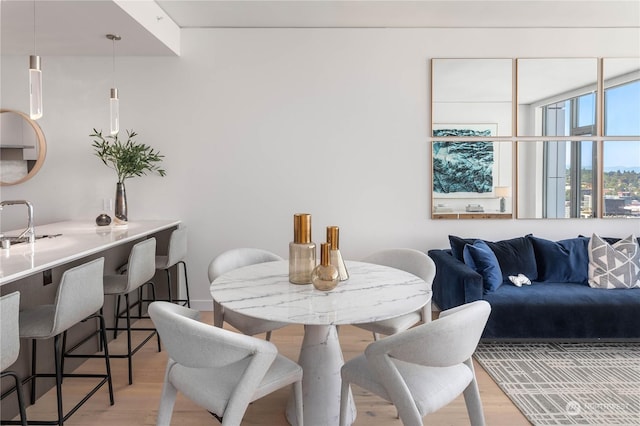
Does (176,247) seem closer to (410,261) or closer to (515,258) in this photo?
(410,261)

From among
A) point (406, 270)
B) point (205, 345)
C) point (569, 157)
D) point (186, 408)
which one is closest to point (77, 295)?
point (186, 408)

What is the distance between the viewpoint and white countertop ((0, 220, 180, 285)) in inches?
79.0

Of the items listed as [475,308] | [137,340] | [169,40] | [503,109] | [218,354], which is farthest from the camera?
[503,109]

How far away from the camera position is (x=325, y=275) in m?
2.01

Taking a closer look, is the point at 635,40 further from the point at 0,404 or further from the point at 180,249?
the point at 0,404

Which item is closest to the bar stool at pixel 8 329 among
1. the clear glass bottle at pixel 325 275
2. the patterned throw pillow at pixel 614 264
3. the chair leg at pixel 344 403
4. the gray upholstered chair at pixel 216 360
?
the gray upholstered chair at pixel 216 360

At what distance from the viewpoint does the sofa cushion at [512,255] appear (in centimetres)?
369

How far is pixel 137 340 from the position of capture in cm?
352

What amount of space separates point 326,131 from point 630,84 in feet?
9.12

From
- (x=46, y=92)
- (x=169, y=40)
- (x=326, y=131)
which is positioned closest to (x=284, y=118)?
(x=326, y=131)

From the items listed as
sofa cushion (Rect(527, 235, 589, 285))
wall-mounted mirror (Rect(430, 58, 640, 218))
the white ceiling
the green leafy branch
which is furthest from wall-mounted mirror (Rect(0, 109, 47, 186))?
sofa cushion (Rect(527, 235, 589, 285))

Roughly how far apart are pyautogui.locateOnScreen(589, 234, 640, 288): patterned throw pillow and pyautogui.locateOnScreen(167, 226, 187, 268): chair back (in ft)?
10.7

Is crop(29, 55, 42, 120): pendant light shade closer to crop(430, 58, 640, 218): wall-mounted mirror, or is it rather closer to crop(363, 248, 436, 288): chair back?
crop(363, 248, 436, 288): chair back

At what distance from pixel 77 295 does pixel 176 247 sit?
4.46 ft
